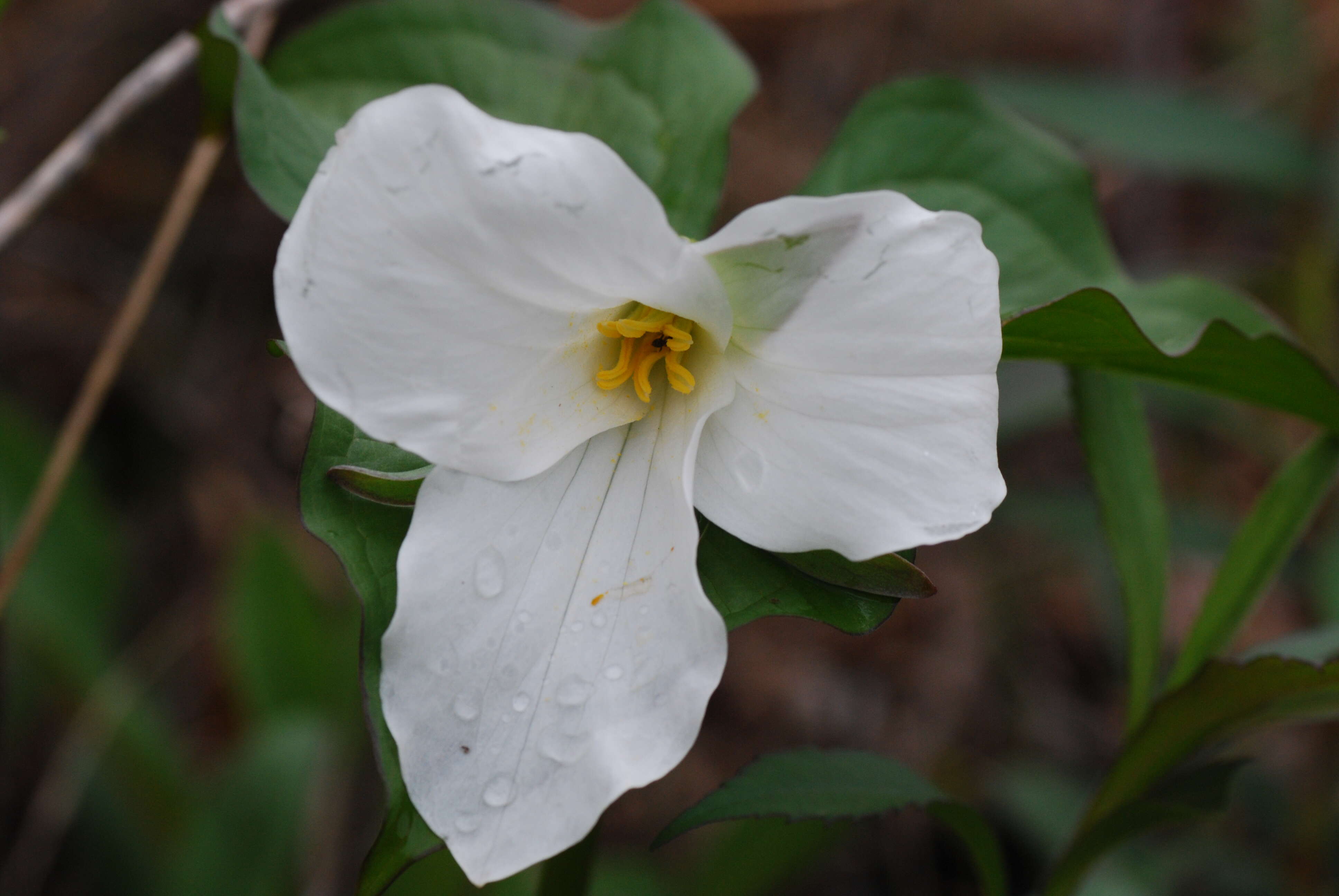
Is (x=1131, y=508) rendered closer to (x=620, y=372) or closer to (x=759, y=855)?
(x=620, y=372)

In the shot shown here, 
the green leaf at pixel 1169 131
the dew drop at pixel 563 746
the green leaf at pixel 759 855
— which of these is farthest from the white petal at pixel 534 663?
the green leaf at pixel 1169 131

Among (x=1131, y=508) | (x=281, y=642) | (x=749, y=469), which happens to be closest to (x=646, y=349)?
(x=749, y=469)

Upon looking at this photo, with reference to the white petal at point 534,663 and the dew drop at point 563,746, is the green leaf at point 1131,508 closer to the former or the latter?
the white petal at point 534,663

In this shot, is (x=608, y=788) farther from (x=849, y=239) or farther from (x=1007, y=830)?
(x=1007, y=830)

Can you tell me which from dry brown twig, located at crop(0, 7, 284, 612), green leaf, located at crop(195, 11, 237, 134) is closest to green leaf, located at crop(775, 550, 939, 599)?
green leaf, located at crop(195, 11, 237, 134)

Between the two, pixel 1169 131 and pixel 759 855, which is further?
pixel 1169 131
